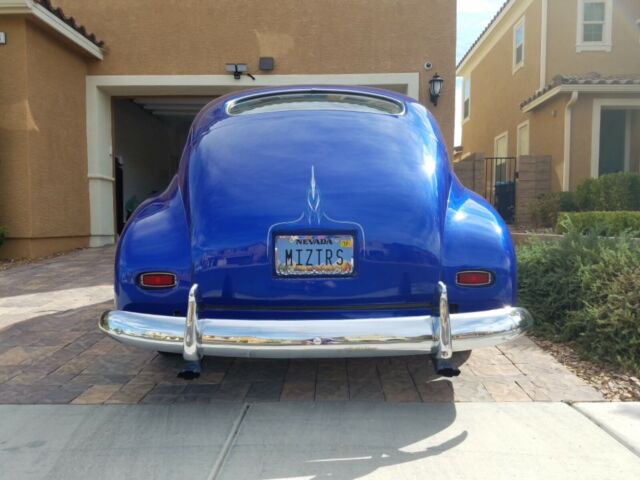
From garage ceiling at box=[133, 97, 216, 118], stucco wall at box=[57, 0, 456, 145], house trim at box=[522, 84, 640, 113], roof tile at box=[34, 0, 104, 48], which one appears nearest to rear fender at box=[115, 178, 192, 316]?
roof tile at box=[34, 0, 104, 48]

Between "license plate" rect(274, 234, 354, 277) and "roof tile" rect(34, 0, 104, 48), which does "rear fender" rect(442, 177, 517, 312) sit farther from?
"roof tile" rect(34, 0, 104, 48)

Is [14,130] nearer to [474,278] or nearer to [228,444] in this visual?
[228,444]

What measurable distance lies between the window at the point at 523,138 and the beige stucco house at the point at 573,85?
29 millimetres

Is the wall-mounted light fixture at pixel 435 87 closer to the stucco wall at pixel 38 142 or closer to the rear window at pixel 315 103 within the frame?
the stucco wall at pixel 38 142

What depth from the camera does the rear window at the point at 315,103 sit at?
10.5 ft

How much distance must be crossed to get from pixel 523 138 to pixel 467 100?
7060 millimetres

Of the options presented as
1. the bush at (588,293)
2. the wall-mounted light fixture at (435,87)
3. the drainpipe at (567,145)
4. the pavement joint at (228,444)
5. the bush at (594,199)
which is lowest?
the pavement joint at (228,444)

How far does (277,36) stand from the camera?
9.96m

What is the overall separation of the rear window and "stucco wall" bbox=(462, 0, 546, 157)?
488 inches

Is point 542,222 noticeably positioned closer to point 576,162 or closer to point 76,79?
point 576,162

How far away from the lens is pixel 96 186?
10117mm

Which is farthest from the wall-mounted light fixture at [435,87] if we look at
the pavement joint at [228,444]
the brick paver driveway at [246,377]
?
the pavement joint at [228,444]

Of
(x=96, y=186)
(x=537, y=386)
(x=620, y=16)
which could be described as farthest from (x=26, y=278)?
(x=620, y=16)

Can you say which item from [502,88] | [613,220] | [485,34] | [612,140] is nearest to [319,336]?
[613,220]
